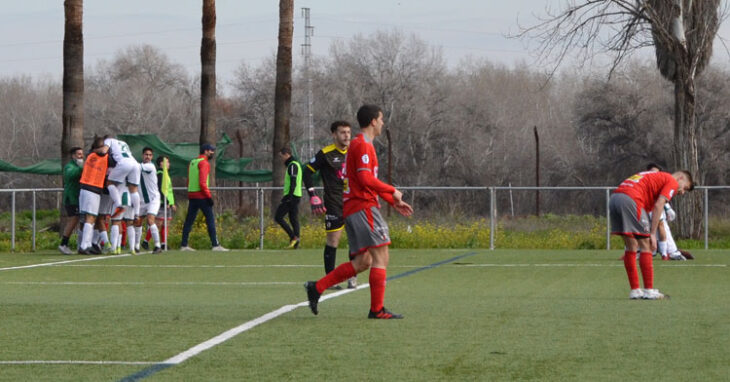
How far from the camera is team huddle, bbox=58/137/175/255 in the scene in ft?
67.0

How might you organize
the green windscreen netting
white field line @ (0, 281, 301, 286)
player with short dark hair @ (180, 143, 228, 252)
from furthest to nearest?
the green windscreen netting < player with short dark hair @ (180, 143, 228, 252) < white field line @ (0, 281, 301, 286)

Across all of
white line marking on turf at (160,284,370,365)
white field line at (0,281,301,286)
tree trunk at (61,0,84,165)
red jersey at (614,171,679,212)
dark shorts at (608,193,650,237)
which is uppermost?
tree trunk at (61,0,84,165)

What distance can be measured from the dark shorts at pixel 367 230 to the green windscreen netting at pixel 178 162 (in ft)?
81.0

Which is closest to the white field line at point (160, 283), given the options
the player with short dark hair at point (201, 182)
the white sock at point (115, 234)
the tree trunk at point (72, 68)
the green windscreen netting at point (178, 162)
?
the white sock at point (115, 234)

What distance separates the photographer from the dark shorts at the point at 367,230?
31.1 ft

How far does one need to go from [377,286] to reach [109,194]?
39.2ft

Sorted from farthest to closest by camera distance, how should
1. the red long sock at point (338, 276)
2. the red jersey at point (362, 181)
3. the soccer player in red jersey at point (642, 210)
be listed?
the soccer player in red jersey at point (642, 210)
the red long sock at point (338, 276)
the red jersey at point (362, 181)

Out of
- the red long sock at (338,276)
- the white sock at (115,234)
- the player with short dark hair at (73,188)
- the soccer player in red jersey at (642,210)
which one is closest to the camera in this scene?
the red long sock at (338,276)

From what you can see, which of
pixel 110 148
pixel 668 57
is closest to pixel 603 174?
pixel 668 57

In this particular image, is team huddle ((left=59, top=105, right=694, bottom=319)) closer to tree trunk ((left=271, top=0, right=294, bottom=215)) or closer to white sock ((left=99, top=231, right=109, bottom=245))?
white sock ((left=99, top=231, right=109, bottom=245))

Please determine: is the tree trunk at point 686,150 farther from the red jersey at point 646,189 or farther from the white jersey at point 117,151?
→ the red jersey at point 646,189

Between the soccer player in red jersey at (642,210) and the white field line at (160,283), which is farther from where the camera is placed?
the white field line at (160,283)

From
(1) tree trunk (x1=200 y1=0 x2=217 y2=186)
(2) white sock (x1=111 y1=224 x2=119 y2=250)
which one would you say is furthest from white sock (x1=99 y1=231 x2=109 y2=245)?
(1) tree trunk (x1=200 y1=0 x2=217 y2=186)

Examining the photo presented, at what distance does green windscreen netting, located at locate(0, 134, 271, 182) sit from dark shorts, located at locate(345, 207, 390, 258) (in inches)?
972
